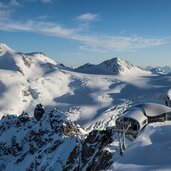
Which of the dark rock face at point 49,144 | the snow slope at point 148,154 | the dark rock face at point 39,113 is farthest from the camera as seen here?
the dark rock face at point 39,113

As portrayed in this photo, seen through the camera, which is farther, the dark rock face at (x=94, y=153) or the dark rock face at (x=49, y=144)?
the dark rock face at (x=49, y=144)

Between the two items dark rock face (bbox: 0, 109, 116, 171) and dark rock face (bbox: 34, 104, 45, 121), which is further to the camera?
dark rock face (bbox: 34, 104, 45, 121)

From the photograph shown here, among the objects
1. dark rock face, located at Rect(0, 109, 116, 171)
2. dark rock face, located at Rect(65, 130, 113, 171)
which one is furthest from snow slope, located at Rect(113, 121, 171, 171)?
dark rock face, located at Rect(0, 109, 116, 171)

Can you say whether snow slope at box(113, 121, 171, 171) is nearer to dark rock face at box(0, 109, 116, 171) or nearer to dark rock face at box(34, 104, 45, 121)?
dark rock face at box(0, 109, 116, 171)

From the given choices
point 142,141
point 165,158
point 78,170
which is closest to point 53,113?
point 78,170

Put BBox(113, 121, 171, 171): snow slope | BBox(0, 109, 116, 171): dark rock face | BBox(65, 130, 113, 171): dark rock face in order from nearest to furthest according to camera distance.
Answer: BBox(113, 121, 171, 171): snow slope → BBox(65, 130, 113, 171): dark rock face → BBox(0, 109, 116, 171): dark rock face

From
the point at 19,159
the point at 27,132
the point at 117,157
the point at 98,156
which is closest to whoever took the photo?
the point at 117,157

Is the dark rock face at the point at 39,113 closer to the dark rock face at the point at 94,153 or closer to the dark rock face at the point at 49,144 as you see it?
the dark rock face at the point at 49,144

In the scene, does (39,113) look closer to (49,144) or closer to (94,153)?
(49,144)

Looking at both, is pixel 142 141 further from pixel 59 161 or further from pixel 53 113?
pixel 53 113

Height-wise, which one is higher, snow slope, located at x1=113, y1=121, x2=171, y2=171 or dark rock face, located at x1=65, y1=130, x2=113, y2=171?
snow slope, located at x1=113, y1=121, x2=171, y2=171

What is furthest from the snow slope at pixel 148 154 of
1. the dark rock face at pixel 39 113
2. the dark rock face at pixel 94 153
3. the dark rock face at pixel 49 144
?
the dark rock face at pixel 39 113
